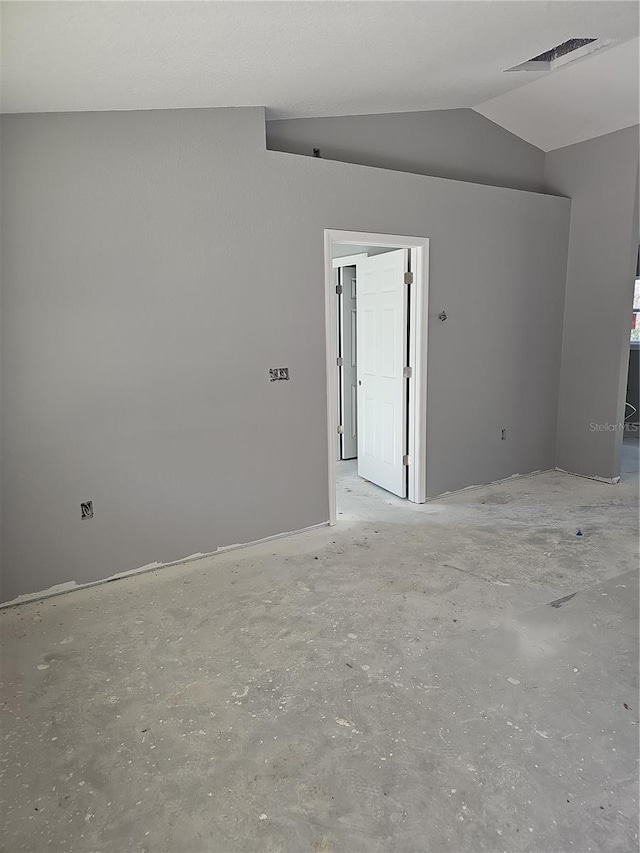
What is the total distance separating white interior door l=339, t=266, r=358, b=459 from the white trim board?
1988 millimetres

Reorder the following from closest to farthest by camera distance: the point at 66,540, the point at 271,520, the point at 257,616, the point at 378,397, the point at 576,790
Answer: the point at 576,790 → the point at 257,616 → the point at 66,540 → the point at 271,520 → the point at 378,397

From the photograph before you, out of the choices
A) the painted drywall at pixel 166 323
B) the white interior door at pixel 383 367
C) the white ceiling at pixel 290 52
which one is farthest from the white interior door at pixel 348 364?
the white ceiling at pixel 290 52

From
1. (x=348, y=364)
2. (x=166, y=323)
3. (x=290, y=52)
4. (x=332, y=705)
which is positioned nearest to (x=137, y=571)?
(x=166, y=323)

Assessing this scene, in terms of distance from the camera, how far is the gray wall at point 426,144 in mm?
4023

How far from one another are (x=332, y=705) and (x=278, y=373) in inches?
84.2

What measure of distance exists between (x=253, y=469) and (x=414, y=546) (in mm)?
1199

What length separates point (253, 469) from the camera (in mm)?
3822

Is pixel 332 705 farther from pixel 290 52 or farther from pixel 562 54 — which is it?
pixel 562 54

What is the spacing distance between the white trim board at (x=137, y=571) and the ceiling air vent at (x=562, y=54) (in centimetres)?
338

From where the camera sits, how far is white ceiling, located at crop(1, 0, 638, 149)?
6.90ft

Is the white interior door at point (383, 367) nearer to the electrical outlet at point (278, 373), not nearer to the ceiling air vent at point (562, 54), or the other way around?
the electrical outlet at point (278, 373)

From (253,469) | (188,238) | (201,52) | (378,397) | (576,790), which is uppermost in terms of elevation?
(201,52)

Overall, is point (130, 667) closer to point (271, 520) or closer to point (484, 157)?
point (271, 520)

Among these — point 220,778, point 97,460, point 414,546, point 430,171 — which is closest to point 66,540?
point 97,460
